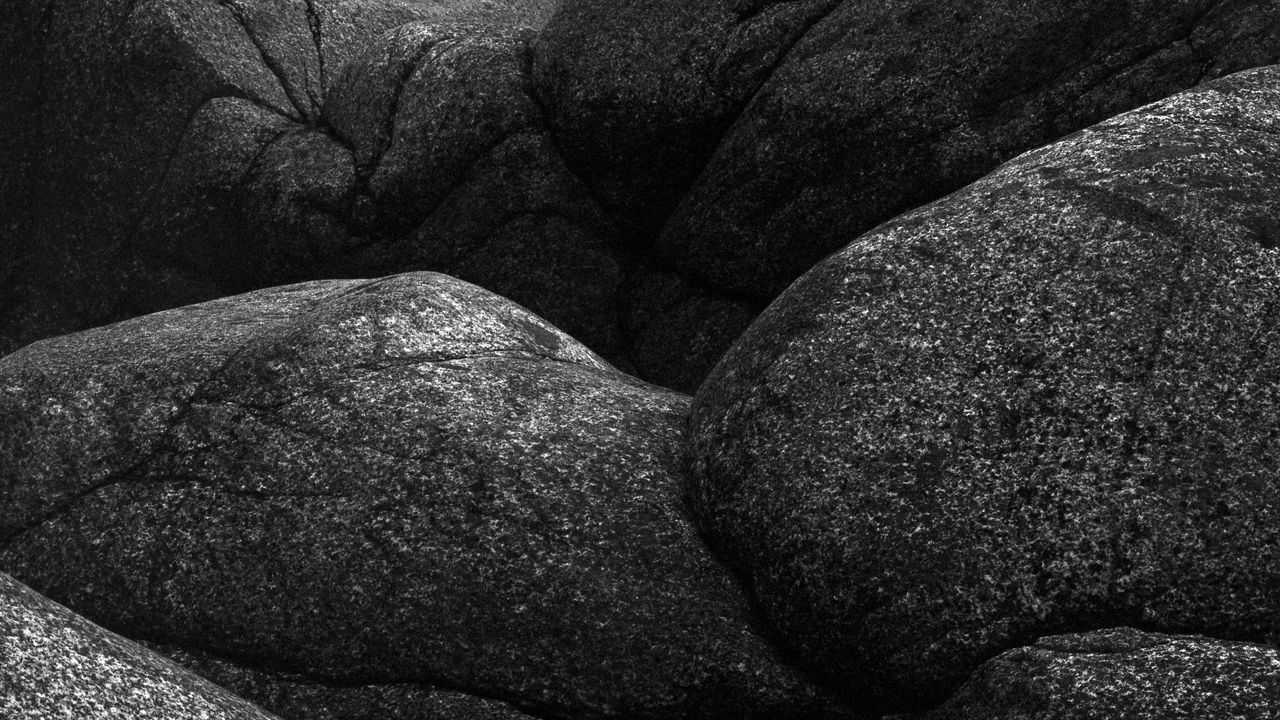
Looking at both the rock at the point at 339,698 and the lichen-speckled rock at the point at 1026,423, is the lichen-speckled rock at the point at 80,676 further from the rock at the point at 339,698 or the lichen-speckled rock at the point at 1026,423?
the lichen-speckled rock at the point at 1026,423

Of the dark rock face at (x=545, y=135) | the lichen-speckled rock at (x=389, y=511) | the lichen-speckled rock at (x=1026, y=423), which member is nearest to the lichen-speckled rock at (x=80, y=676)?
the lichen-speckled rock at (x=389, y=511)

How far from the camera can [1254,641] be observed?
7480mm

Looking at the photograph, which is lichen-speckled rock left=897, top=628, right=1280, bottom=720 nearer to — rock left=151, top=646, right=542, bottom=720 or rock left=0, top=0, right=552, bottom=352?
rock left=151, top=646, right=542, bottom=720

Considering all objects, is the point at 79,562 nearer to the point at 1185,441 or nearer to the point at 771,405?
the point at 771,405

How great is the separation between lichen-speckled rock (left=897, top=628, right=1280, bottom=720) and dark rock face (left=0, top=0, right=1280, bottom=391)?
17.8ft

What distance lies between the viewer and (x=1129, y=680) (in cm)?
728

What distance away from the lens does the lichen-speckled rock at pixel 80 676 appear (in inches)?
265

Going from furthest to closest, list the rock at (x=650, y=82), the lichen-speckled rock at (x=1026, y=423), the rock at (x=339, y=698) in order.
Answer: the rock at (x=650, y=82) → the rock at (x=339, y=698) → the lichen-speckled rock at (x=1026, y=423)

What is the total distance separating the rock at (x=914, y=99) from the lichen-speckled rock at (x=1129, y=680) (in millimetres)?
5354

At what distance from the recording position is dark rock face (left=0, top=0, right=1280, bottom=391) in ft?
39.3

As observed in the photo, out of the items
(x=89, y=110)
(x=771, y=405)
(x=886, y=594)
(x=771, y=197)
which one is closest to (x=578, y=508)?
(x=771, y=405)

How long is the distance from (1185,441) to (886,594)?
186 cm

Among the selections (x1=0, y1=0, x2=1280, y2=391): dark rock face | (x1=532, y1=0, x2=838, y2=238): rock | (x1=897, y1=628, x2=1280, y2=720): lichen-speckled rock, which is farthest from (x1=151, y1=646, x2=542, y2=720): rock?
(x1=532, y1=0, x2=838, y2=238): rock

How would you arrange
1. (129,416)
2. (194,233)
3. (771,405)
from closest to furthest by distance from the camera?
1. (771,405)
2. (129,416)
3. (194,233)
